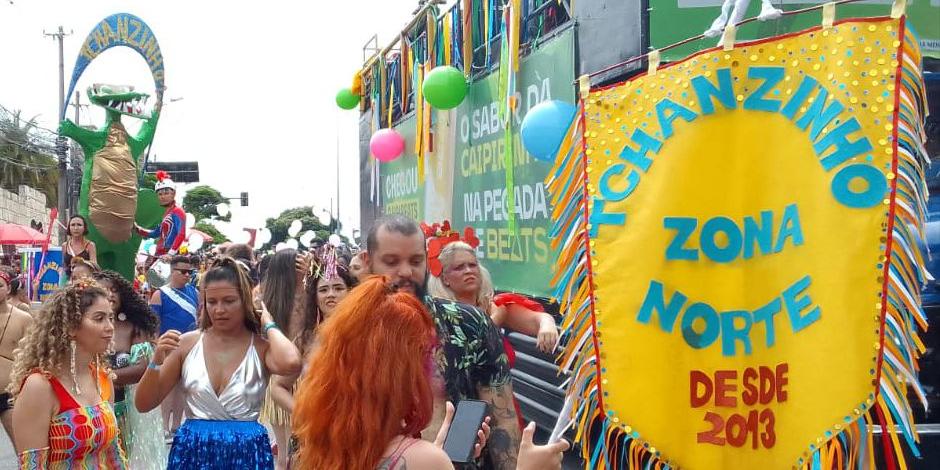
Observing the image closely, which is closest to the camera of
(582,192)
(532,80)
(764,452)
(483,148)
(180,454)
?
(764,452)

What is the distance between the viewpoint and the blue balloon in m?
→ 5.80

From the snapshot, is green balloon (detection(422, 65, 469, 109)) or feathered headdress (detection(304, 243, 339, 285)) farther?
green balloon (detection(422, 65, 469, 109))

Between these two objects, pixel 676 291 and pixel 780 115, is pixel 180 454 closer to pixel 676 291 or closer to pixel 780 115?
pixel 676 291

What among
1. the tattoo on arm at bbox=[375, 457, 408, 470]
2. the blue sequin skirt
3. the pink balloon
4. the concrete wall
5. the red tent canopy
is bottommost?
the blue sequin skirt

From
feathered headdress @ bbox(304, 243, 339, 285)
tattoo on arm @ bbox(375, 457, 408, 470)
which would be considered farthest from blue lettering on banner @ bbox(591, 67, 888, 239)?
feathered headdress @ bbox(304, 243, 339, 285)

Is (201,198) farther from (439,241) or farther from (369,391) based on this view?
(369,391)

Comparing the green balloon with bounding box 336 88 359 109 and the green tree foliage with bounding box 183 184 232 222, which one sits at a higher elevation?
the green tree foliage with bounding box 183 184 232 222

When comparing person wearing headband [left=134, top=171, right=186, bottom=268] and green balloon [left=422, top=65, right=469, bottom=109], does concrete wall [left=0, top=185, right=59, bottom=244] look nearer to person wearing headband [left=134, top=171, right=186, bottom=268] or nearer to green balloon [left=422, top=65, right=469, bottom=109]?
person wearing headband [left=134, top=171, right=186, bottom=268]

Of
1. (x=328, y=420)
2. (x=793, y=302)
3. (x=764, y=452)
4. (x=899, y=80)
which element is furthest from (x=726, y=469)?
(x=328, y=420)

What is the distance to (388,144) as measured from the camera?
11.4 m

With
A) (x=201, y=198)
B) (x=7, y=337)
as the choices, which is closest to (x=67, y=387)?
(x=7, y=337)

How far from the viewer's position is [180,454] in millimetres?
4055

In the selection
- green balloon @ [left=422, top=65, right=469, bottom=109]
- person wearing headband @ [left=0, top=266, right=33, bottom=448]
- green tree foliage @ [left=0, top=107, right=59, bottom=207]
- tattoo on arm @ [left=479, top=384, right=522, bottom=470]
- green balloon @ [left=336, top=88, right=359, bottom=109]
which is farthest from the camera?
green tree foliage @ [left=0, top=107, right=59, bottom=207]

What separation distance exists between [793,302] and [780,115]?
0.53 meters
